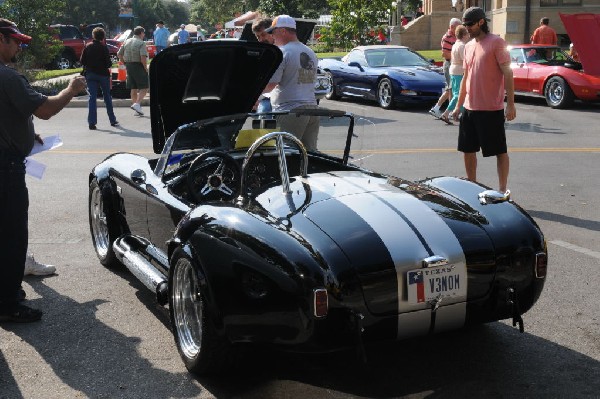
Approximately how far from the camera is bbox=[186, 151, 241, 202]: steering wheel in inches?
208

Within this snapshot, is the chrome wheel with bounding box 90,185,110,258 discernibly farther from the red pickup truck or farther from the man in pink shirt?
the red pickup truck

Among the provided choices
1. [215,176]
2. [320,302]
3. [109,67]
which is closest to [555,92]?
[109,67]

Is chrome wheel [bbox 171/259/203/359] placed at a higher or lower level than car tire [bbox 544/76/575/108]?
higher

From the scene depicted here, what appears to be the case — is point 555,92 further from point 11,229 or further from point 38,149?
point 11,229

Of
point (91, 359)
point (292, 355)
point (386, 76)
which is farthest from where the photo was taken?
point (386, 76)

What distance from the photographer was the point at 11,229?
17.6 feet

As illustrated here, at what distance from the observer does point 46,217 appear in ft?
28.1

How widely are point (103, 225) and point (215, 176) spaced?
69.7 inches

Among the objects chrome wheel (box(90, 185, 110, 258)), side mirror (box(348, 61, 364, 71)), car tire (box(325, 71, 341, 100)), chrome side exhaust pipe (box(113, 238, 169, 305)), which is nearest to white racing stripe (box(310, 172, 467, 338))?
chrome side exhaust pipe (box(113, 238, 169, 305))

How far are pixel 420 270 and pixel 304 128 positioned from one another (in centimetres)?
244

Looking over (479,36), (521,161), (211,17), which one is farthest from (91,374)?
(211,17)

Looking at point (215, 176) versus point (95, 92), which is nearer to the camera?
point (215, 176)

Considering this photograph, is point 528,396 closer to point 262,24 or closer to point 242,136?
point 242,136

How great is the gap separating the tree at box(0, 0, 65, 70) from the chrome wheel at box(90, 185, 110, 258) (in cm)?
1762
